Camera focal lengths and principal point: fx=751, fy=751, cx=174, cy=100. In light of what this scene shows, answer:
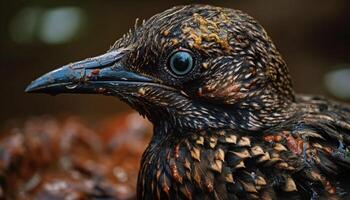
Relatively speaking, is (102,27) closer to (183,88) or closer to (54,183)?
(54,183)

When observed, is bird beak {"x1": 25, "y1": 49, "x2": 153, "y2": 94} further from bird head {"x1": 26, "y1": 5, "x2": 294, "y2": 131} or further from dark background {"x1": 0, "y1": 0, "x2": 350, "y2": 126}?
dark background {"x1": 0, "y1": 0, "x2": 350, "y2": 126}

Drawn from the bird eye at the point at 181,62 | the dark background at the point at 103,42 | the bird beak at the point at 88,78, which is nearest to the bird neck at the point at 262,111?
the bird eye at the point at 181,62

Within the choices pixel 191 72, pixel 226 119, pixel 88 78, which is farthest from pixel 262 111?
pixel 88 78

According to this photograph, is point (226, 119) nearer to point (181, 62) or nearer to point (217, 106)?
point (217, 106)

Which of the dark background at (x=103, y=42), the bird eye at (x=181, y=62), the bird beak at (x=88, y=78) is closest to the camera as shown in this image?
the bird eye at (x=181, y=62)

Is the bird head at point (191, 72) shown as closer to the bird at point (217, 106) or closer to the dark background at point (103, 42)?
the bird at point (217, 106)

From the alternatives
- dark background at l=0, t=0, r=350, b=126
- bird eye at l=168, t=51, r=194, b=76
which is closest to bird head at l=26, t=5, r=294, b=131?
bird eye at l=168, t=51, r=194, b=76

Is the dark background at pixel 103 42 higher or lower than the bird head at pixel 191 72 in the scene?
higher
